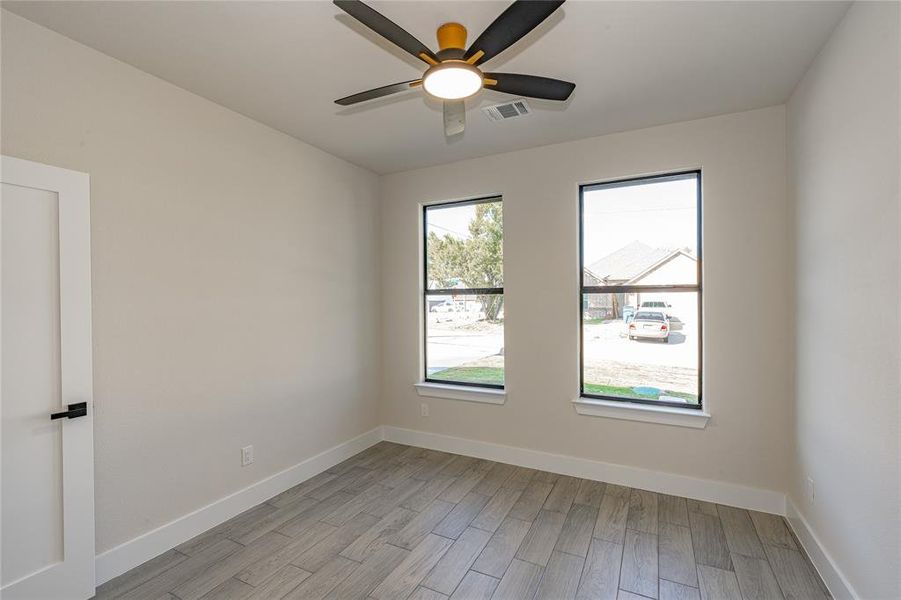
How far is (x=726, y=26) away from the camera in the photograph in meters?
1.98

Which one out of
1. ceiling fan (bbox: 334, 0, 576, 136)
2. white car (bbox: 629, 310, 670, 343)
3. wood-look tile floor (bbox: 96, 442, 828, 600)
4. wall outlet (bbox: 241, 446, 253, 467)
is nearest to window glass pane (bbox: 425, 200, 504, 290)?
white car (bbox: 629, 310, 670, 343)

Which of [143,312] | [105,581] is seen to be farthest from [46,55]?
[105,581]

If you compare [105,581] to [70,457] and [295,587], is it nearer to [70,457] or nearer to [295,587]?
[70,457]

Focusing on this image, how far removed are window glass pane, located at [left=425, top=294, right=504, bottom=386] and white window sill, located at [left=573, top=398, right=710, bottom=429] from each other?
834 mm

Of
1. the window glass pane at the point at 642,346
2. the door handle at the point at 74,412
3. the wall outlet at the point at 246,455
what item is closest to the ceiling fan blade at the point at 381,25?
the door handle at the point at 74,412

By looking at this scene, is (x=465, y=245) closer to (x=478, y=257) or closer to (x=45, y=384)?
(x=478, y=257)

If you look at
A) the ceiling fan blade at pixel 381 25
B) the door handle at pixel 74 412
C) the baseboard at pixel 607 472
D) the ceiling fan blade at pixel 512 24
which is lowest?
the baseboard at pixel 607 472

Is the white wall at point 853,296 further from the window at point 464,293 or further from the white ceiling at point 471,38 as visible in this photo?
the window at point 464,293

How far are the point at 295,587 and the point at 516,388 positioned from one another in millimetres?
2211

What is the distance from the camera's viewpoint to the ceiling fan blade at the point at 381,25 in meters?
1.40

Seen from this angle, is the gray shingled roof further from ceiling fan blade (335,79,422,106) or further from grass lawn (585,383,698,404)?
ceiling fan blade (335,79,422,106)

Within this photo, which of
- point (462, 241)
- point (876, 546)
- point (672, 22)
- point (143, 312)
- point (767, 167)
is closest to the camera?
point (876, 546)

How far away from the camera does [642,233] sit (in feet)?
10.8

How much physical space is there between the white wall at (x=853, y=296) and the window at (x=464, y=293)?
2172 millimetres
